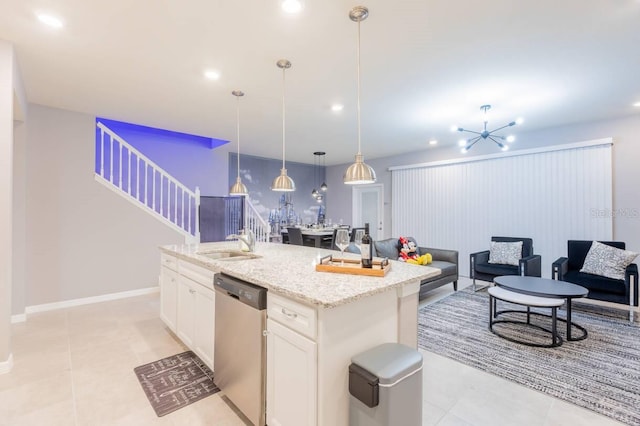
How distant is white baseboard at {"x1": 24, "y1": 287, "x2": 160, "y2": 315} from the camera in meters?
3.84

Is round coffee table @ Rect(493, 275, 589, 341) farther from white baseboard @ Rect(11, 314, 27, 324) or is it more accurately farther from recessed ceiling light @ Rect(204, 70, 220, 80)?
white baseboard @ Rect(11, 314, 27, 324)

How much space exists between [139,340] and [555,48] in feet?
15.9

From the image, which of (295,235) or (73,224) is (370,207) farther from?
(73,224)

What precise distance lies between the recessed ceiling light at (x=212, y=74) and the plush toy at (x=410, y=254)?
3.52 m

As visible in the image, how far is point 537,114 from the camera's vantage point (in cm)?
423

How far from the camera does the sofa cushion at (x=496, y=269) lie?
4.50 m

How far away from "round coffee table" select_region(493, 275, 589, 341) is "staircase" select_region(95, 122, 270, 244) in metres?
4.17

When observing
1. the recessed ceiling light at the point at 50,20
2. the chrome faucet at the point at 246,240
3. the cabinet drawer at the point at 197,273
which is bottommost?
the cabinet drawer at the point at 197,273

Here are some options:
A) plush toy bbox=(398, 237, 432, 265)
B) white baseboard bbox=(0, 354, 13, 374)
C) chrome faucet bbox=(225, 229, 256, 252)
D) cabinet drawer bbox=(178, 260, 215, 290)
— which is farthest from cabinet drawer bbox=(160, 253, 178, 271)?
plush toy bbox=(398, 237, 432, 265)

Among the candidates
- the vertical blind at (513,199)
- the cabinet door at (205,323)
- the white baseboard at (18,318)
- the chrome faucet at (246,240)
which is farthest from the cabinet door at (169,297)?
the vertical blind at (513,199)

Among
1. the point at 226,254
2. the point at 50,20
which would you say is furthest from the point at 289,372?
the point at 50,20

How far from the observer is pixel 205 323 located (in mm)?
2365

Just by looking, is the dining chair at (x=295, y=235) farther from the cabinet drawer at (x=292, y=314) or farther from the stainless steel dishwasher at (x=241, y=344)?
the cabinet drawer at (x=292, y=314)

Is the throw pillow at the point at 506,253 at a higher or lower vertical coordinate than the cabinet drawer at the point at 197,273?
lower
